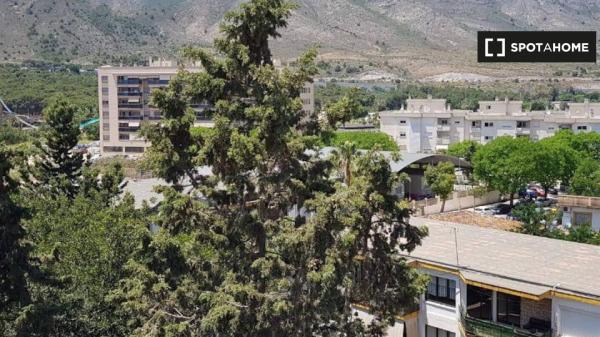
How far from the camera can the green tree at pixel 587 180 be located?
42.8 metres

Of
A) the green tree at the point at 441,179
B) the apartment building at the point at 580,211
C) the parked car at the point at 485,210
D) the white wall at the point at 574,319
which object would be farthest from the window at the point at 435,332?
the parked car at the point at 485,210

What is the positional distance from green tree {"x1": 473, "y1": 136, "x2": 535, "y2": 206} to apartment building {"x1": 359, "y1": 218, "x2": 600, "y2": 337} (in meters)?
28.3

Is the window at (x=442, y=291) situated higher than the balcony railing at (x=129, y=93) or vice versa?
the balcony railing at (x=129, y=93)

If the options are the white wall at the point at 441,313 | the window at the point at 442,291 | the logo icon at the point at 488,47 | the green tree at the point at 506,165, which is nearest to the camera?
the white wall at the point at 441,313

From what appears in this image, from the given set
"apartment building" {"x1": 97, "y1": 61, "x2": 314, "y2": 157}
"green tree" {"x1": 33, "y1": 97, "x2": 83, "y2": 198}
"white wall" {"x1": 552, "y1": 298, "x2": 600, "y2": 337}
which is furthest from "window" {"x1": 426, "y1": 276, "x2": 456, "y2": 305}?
"apartment building" {"x1": 97, "y1": 61, "x2": 314, "y2": 157}

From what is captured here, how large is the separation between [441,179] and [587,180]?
8.81 metres

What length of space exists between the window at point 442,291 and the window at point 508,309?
3.67 feet

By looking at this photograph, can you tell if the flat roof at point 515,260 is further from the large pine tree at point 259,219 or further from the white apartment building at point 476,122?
the white apartment building at point 476,122

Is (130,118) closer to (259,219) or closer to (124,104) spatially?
(124,104)

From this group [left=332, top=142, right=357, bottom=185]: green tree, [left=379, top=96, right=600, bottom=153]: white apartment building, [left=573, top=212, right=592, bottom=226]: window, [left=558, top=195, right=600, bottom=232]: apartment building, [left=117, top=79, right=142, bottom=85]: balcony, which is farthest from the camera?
[left=117, top=79, right=142, bottom=85]: balcony

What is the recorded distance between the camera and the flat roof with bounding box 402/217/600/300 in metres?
15.2

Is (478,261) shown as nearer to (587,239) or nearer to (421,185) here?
(587,239)

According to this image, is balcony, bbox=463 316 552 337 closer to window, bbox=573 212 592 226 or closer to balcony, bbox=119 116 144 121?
window, bbox=573 212 592 226

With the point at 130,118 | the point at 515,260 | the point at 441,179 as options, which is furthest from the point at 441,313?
the point at 130,118
